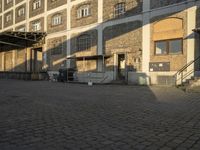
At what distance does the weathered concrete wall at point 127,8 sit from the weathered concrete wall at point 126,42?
882mm

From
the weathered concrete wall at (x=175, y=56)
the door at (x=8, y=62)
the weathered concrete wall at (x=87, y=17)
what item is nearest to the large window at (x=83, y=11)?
the weathered concrete wall at (x=87, y=17)

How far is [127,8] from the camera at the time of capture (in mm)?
22094

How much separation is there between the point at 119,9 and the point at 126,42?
3.10m

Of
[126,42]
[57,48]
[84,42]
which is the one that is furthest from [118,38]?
[57,48]

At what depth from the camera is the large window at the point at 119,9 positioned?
22.6 meters

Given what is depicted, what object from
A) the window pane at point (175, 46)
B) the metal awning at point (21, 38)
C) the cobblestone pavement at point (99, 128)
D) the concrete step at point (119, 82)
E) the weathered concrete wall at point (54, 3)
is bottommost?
the cobblestone pavement at point (99, 128)

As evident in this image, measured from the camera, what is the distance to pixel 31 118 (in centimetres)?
694

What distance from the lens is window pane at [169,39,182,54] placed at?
729 inches

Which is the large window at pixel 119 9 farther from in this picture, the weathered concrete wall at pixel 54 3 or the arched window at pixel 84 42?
the weathered concrete wall at pixel 54 3

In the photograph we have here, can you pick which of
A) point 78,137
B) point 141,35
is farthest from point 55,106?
point 141,35

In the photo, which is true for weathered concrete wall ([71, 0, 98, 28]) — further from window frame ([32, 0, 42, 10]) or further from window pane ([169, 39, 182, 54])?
window pane ([169, 39, 182, 54])

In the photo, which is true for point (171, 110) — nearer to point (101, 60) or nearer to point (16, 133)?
point (16, 133)

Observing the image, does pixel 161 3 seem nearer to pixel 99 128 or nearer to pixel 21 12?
pixel 99 128

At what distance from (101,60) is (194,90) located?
1154 cm
